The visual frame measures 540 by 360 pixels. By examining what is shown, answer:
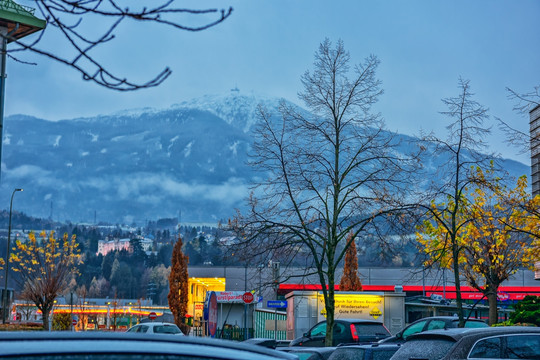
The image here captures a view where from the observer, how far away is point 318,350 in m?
15.8

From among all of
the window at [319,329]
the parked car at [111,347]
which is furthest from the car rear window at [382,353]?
the parked car at [111,347]

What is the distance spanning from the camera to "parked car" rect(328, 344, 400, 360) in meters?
14.6

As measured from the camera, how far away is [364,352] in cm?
1464

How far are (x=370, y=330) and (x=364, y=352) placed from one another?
35.0 feet

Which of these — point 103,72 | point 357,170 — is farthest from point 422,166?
point 103,72

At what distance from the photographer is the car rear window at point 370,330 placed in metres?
25.0

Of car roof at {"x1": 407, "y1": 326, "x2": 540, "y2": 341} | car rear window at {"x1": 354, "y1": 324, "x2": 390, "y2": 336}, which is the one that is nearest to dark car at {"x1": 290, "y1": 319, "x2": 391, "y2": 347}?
car rear window at {"x1": 354, "y1": 324, "x2": 390, "y2": 336}

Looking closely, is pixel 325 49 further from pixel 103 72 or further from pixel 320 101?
pixel 103 72

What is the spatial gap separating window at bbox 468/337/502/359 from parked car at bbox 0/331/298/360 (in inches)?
284

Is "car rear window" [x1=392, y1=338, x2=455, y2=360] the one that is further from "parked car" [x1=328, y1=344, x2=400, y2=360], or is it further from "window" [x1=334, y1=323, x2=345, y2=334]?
"window" [x1=334, y1=323, x2=345, y2=334]

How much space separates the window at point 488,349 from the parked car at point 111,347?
7205 mm

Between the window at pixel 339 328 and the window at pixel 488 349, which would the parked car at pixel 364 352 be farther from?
the window at pixel 339 328

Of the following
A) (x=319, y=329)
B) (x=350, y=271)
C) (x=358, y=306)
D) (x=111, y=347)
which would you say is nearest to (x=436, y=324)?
(x=319, y=329)

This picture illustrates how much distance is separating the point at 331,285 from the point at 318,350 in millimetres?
6817
